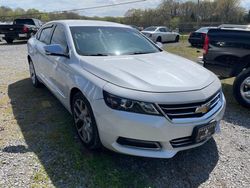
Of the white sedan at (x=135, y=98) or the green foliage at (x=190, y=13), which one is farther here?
the green foliage at (x=190, y=13)

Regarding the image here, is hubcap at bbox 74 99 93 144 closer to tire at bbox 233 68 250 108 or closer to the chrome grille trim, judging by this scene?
the chrome grille trim

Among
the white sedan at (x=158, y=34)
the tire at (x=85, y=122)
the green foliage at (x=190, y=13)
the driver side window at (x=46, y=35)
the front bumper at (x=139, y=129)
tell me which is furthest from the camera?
the green foliage at (x=190, y=13)

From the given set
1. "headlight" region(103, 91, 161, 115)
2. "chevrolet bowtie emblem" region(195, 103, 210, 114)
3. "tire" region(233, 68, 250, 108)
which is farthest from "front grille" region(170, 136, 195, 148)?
"tire" region(233, 68, 250, 108)

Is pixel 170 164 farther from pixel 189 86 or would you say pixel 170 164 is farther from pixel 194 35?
pixel 194 35

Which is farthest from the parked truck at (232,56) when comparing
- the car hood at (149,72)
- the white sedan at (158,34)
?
the white sedan at (158,34)

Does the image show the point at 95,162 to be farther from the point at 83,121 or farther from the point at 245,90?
the point at 245,90

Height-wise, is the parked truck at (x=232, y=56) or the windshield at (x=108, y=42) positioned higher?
the windshield at (x=108, y=42)

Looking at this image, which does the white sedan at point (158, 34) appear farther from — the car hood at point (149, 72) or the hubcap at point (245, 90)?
the car hood at point (149, 72)

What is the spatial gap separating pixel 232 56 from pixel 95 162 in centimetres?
360

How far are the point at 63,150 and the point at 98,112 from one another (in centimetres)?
87

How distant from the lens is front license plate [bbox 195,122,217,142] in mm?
2867

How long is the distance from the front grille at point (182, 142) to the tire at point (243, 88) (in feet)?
8.37

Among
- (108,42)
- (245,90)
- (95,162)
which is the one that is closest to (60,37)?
(108,42)

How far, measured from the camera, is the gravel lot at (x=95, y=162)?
285cm
